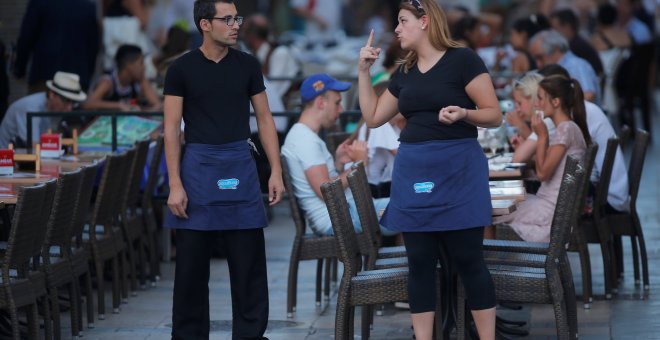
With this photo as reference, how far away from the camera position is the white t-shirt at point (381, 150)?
9.05 meters

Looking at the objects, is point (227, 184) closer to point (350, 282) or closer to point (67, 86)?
point (350, 282)

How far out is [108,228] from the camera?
29.2 ft

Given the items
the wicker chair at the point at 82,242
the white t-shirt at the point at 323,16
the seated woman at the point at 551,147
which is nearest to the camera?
the wicker chair at the point at 82,242

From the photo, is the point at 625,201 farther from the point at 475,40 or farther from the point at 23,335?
the point at 475,40

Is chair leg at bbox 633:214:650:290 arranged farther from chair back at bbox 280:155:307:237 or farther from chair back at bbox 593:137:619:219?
chair back at bbox 280:155:307:237

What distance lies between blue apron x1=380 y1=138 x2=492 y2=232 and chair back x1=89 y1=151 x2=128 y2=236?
109 inches

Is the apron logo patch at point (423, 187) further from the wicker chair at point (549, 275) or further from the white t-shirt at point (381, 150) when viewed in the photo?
the white t-shirt at point (381, 150)

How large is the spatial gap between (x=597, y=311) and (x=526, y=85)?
1605mm

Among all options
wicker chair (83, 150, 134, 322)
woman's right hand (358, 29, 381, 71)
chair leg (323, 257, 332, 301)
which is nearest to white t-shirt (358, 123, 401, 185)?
chair leg (323, 257, 332, 301)

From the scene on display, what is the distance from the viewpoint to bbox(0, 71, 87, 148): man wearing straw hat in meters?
11.1

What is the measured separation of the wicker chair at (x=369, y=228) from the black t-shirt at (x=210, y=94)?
67 cm

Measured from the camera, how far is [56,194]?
7.52 m

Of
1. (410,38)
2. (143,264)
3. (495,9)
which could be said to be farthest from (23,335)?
(495,9)

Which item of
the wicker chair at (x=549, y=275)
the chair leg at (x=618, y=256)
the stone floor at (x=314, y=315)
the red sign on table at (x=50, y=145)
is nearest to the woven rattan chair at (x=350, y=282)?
the wicker chair at (x=549, y=275)
